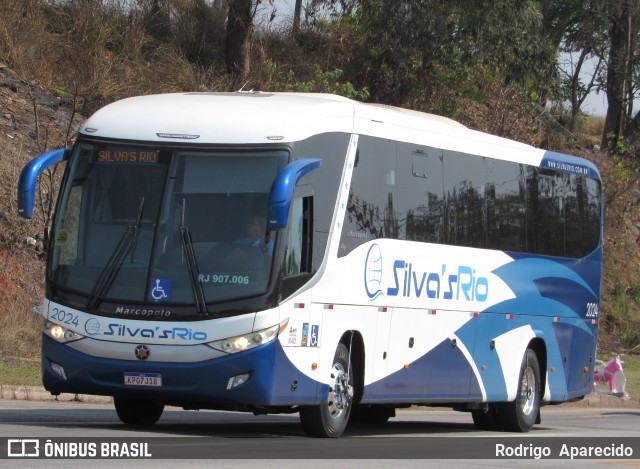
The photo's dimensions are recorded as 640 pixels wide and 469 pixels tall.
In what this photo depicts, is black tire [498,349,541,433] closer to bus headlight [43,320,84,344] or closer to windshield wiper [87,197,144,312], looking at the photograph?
windshield wiper [87,197,144,312]

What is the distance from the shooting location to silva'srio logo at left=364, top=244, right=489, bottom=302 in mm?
15086

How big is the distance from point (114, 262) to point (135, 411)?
2447 mm

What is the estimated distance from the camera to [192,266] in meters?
13.2

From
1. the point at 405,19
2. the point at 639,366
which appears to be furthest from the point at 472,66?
the point at 639,366

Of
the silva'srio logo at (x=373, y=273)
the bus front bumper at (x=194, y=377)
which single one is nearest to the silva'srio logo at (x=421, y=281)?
the silva'srio logo at (x=373, y=273)

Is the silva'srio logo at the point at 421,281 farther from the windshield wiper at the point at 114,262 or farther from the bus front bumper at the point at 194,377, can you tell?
the windshield wiper at the point at 114,262

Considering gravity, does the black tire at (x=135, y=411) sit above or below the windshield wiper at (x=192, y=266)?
below

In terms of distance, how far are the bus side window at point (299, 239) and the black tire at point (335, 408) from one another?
1.29 metres

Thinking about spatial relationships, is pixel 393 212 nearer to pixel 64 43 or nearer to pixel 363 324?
pixel 363 324

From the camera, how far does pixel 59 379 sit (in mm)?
13445

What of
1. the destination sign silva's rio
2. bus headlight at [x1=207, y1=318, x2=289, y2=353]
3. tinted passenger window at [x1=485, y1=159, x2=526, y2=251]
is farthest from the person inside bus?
tinted passenger window at [x1=485, y1=159, x2=526, y2=251]

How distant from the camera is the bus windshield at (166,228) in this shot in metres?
13.2

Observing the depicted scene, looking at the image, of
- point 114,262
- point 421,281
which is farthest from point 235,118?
point 421,281

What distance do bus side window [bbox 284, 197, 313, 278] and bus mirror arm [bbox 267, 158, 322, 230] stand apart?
1.83 ft
